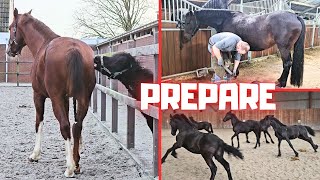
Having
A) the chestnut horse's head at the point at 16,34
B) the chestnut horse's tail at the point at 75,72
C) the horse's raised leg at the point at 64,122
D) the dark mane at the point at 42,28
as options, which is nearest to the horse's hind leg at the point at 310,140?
the chestnut horse's tail at the point at 75,72

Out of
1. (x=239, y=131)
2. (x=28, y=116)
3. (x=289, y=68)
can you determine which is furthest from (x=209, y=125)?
(x=28, y=116)

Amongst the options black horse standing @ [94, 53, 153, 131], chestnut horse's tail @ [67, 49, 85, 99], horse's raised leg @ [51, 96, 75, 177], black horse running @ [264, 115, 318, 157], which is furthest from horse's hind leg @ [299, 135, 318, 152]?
horse's raised leg @ [51, 96, 75, 177]

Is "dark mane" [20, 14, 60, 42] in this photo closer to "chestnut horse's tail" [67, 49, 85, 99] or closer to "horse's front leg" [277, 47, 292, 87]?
"chestnut horse's tail" [67, 49, 85, 99]

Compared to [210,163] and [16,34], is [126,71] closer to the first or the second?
[210,163]

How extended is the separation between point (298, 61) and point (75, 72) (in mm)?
2183

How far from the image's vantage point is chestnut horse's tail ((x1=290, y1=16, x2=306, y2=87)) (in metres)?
2.35

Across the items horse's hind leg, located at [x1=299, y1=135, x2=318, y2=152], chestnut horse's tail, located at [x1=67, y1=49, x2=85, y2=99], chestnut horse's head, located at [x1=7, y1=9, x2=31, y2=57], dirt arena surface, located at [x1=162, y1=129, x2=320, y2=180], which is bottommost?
dirt arena surface, located at [x1=162, y1=129, x2=320, y2=180]

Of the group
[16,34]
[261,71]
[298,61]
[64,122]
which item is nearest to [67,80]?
[64,122]

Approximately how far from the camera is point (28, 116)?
9375 mm

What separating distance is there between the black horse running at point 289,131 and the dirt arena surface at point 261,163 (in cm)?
2

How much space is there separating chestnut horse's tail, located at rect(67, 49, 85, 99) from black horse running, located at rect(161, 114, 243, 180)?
177 cm

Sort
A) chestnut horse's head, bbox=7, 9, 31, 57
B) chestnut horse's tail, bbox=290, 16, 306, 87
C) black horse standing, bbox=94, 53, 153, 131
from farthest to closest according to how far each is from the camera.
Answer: chestnut horse's head, bbox=7, 9, 31, 57 < black horse standing, bbox=94, 53, 153, 131 < chestnut horse's tail, bbox=290, 16, 306, 87

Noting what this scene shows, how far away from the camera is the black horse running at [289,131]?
2.42 metres

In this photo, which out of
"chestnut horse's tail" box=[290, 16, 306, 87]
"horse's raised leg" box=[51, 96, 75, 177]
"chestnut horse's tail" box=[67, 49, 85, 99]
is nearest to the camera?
"chestnut horse's tail" box=[290, 16, 306, 87]
